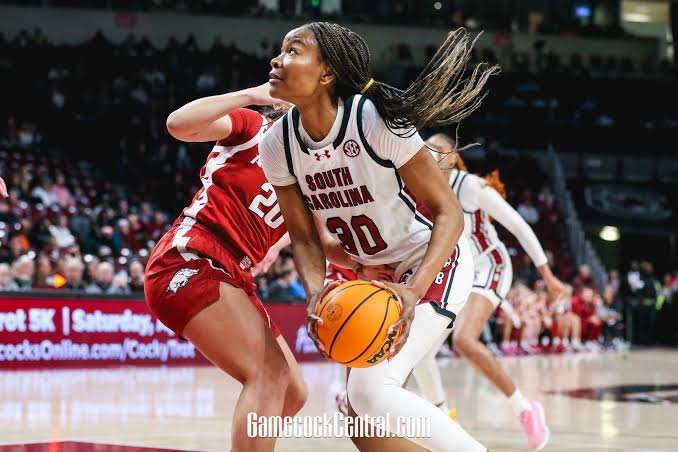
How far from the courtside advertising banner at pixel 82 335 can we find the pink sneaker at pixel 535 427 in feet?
21.5

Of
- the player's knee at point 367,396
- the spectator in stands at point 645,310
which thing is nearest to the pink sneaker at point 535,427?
the player's knee at point 367,396

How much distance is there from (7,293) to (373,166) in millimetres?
8172

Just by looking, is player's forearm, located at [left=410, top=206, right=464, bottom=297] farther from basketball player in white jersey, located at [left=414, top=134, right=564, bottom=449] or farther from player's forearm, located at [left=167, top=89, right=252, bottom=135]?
basketball player in white jersey, located at [left=414, top=134, right=564, bottom=449]

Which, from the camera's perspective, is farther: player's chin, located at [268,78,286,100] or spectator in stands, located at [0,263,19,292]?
spectator in stands, located at [0,263,19,292]

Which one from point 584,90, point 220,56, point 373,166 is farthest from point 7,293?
point 584,90

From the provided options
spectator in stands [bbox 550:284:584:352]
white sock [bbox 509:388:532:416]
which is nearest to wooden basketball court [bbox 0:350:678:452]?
white sock [bbox 509:388:532:416]

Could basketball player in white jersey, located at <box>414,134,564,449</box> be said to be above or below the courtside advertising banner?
above

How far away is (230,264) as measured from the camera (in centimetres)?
421

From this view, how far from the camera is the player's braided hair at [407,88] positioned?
3797 mm

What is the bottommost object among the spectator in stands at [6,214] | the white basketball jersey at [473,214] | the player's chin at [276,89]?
the spectator in stands at [6,214]

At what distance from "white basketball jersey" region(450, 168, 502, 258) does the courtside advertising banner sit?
583 cm

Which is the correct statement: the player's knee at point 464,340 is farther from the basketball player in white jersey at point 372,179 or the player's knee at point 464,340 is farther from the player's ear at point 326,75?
the player's ear at point 326,75

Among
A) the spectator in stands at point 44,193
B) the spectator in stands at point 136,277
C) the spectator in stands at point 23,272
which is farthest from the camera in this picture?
the spectator in stands at point 44,193

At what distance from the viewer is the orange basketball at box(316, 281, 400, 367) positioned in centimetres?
349
